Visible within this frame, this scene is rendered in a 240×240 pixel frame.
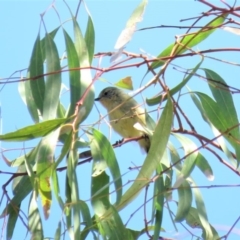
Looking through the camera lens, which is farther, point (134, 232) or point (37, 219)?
point (134, 232)

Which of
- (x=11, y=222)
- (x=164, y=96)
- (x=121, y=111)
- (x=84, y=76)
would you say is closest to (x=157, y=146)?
(x=164, y=96)

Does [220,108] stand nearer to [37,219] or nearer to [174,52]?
[174,52]

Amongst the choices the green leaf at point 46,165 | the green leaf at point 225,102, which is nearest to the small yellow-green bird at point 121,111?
the green leaf at point 225,102

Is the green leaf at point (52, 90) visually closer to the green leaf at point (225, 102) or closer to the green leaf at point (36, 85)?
the green leaf at point (36, 85)

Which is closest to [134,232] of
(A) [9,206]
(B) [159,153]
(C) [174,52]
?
(A) [9,206]

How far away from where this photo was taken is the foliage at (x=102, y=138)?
1104 mm

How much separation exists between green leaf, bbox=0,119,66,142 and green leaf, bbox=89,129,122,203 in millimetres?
144

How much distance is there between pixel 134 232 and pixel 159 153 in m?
0.42

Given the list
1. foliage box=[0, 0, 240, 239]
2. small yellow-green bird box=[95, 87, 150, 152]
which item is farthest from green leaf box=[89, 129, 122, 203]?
small yellow-green bird box=[95, 87, 150, 152]

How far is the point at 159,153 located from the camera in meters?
1.11

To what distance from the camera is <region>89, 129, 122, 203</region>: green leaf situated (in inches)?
48.8

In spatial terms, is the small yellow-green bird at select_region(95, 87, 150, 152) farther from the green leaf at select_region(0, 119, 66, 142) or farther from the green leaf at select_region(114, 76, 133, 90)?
the green leaf at select_region(0, 119, 66, 142)

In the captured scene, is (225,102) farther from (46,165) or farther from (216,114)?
(46,165)

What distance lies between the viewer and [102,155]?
4.12ft
